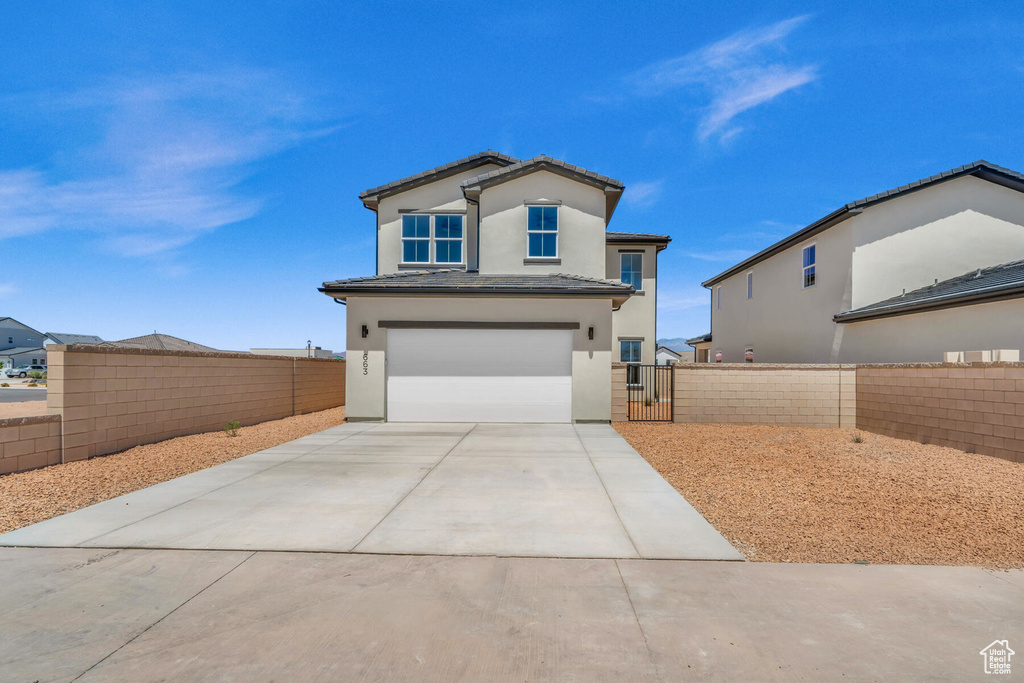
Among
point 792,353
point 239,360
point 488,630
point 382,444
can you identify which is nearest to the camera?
point 488,630

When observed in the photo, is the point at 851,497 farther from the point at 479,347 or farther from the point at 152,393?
the point at 152,393

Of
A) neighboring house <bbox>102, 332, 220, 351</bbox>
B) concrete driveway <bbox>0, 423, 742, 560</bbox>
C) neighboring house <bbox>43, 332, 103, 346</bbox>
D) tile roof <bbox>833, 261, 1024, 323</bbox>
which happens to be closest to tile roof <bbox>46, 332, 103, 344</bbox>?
neighboring house <bbox>43, 332, 103, 346</bbox>

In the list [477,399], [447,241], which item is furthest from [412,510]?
[447,241]

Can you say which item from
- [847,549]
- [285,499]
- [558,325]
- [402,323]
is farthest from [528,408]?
[847,549]

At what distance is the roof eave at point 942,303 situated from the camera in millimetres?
11656

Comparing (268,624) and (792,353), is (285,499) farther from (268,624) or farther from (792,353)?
(792,353)

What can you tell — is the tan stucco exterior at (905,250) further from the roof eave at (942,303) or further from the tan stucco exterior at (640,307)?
the tan stucco exterior at (640,307)

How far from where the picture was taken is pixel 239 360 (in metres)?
12.6

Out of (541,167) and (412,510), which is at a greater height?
(541,167)

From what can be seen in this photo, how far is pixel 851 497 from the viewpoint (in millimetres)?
6484

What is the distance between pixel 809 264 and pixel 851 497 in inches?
594

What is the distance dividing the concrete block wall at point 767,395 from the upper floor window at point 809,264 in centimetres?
673

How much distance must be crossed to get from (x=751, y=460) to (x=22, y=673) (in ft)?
31.1

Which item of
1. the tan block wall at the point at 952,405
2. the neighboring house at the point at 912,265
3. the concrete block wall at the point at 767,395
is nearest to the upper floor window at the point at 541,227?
the concrete block wall at the point at 767,395
